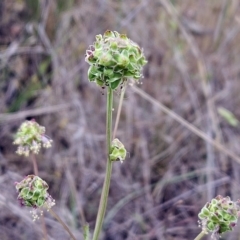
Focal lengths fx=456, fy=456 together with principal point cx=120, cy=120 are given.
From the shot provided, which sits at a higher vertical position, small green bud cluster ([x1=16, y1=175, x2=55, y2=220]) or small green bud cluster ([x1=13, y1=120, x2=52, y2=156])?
small green bud cluster ([x1=13, y1=120, x2=52, y2=156])

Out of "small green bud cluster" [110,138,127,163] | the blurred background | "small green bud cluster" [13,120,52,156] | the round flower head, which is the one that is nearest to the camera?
the round flower head

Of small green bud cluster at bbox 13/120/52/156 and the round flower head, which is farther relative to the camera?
small green bud cluster at bbox 13/120/52/156

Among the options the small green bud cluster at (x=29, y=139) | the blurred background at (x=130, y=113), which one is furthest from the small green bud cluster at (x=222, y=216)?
the blurred background at (x=130, y=113)

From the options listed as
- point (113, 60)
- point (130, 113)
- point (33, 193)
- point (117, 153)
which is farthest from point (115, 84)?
point (130, 113)

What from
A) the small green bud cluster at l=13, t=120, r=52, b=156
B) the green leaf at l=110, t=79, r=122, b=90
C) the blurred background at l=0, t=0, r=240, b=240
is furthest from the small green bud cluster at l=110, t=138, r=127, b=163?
the blurred background at l=0, t=0, r=240, b=240

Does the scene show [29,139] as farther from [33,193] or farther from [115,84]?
[115,84]

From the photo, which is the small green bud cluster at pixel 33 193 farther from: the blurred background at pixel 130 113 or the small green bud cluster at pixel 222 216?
the blurred background at pixel 130 113

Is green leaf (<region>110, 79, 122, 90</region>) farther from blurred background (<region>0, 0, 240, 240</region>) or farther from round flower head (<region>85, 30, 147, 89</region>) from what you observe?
blurred background (<region>0, 0, 240, 240</region>)
